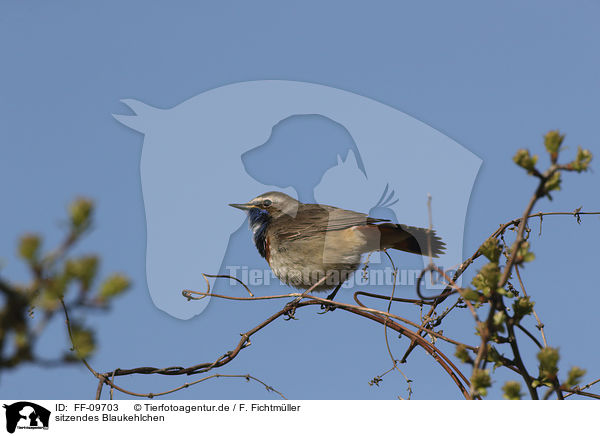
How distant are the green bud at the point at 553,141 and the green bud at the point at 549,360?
0.67m

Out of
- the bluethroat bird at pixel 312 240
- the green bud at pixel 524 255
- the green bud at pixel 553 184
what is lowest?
the green bud at pixel 524 255

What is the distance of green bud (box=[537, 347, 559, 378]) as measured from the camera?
1926mm

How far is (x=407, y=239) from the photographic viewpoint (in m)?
4.56

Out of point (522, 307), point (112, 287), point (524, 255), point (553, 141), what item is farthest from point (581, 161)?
point (112, 287)

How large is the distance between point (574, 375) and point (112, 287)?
1469 millimetres

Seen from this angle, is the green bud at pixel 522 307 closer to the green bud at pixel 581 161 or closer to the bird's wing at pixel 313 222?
the green bud at pixel 581 161

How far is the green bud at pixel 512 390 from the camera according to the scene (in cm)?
190

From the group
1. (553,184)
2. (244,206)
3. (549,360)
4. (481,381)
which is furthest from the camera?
(244,206)

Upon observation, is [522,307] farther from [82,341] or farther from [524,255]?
[82,341]

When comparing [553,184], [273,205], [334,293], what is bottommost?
[553,184]

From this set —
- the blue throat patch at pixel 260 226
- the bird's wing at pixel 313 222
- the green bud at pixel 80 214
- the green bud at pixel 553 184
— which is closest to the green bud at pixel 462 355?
the green bud at pixel 553 184

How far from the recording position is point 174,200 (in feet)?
12.2
